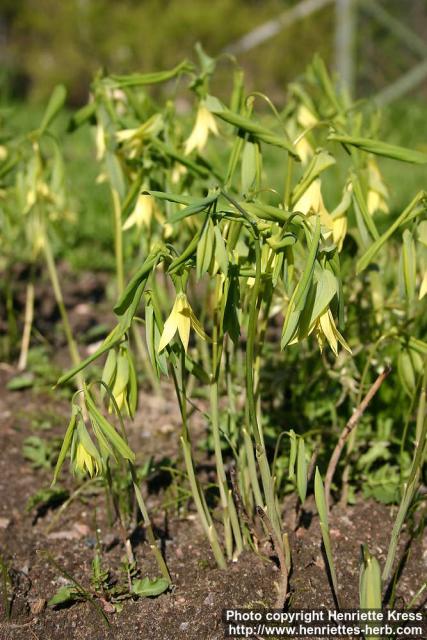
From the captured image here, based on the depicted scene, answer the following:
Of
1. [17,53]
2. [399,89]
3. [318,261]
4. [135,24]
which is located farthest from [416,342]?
[17,53]

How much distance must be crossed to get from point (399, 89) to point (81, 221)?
390cm

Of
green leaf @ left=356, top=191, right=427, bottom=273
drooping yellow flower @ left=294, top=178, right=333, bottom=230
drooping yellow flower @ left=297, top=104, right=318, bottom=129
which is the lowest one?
green leaf @ left=356, top=191, right=427, bottom=273

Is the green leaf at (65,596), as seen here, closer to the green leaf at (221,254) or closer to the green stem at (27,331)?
the green leaf at (221,254)

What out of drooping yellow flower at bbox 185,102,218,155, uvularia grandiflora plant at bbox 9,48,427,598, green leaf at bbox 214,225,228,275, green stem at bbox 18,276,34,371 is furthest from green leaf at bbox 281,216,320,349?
green stem at bbox 18,276,34,371

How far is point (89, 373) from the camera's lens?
2.40 meters

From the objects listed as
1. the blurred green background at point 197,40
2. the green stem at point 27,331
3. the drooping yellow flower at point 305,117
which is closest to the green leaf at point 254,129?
the drooping yellow flower at point 305,117

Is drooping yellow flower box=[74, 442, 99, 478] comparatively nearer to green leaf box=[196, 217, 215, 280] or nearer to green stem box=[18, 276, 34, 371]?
green leaf box=[196, 217, 215, 280]

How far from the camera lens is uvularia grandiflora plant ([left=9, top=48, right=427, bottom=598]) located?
4.00 ft

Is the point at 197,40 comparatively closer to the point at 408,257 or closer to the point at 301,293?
the point at 408,257

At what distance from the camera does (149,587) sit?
153 cm

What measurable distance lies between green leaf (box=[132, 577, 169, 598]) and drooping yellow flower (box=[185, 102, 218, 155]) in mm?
878

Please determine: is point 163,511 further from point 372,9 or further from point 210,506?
point 372,9

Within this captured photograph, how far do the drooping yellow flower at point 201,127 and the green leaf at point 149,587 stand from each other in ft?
2.88

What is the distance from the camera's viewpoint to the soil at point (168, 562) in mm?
1483
